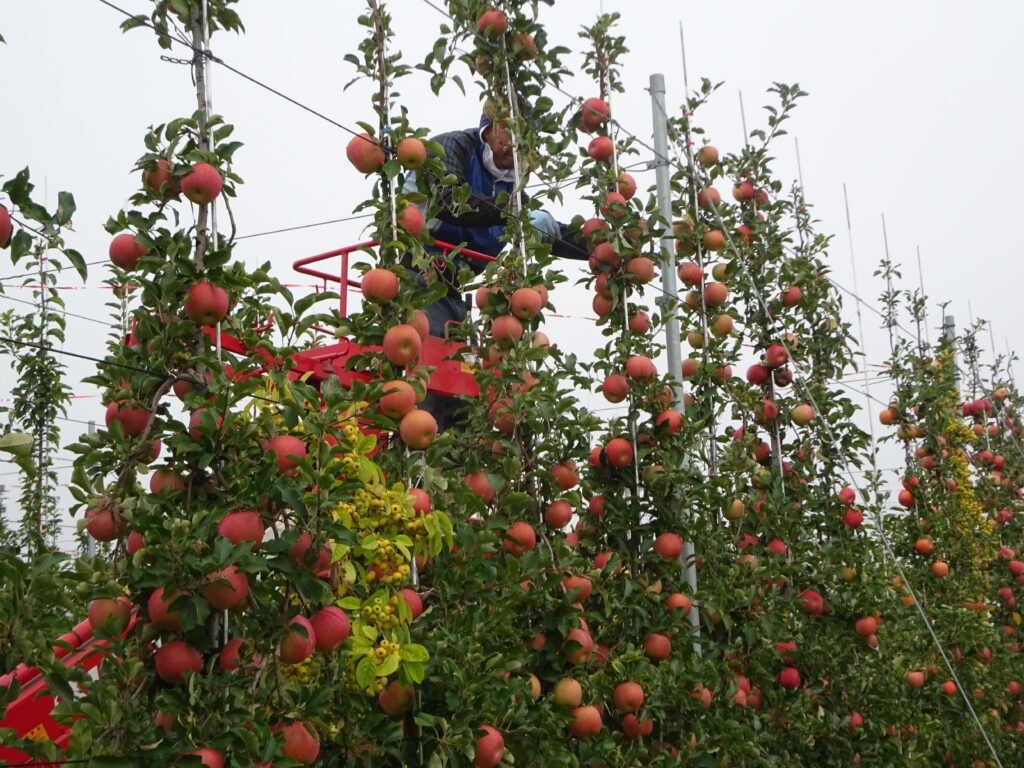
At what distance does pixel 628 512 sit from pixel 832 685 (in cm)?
196

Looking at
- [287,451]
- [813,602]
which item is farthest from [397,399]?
[813,602]

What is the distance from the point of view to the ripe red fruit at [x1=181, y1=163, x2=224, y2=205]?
7.84ft

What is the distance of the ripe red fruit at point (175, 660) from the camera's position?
2.14 meters

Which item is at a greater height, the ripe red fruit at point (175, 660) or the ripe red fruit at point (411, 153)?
the ripe red fruit at point (411, 153)

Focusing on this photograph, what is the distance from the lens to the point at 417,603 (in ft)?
9.07

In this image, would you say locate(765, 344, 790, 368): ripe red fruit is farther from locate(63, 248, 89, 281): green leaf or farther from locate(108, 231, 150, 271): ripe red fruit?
A: locate(63, 248, 89, 281): green leaf

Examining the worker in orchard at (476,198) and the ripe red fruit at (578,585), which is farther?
the worker in orchard at (476,198)

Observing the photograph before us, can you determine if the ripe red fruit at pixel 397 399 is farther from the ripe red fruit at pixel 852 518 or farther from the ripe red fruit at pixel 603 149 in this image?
the ripe red fruit at pixel 852 518

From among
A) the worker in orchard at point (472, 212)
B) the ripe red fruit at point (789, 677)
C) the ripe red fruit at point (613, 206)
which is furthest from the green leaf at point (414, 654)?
the ripe red fruit at point (789, 677)

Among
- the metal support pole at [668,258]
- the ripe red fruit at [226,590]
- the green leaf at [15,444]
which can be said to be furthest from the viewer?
the metal support pole at [668,258]

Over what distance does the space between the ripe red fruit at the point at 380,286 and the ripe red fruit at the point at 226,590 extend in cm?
113

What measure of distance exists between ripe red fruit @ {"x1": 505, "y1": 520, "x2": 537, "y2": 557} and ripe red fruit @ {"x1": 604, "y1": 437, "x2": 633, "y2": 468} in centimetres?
88

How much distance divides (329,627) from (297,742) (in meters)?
0.27

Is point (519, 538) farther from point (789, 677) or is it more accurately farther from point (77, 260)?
point (789, 677)
